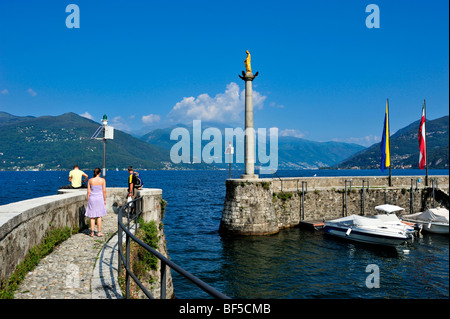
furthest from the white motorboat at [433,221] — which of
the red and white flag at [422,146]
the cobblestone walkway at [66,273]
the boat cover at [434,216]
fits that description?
the cobblestone walkway at [66,273]

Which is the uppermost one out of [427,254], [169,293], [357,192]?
[357,192]

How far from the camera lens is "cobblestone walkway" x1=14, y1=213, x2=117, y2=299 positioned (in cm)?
507

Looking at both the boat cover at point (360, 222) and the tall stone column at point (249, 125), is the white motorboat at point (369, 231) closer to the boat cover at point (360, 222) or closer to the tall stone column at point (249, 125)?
the boat cover at point (360, 222)

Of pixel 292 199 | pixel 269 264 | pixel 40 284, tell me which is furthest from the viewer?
pixel 292 199

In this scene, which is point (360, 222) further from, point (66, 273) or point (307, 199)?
point (66, 273)

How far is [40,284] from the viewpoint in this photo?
5.40 metres

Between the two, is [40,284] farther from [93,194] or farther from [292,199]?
[292,199]

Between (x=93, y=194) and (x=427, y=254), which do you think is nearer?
(x=93, y=194)

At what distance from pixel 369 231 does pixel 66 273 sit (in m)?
21.8

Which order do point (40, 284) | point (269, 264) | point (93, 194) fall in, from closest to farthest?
1. point (40, 284)
2. point (93, 194)
3. point (269, 264)

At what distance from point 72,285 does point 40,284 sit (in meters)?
0.54

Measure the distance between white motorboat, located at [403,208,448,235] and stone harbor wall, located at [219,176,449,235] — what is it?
3932 mm

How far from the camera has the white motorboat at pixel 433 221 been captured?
26.2 metres

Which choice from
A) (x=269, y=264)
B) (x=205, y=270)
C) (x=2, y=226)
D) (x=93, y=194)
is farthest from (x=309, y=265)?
(x=2, y=226)
